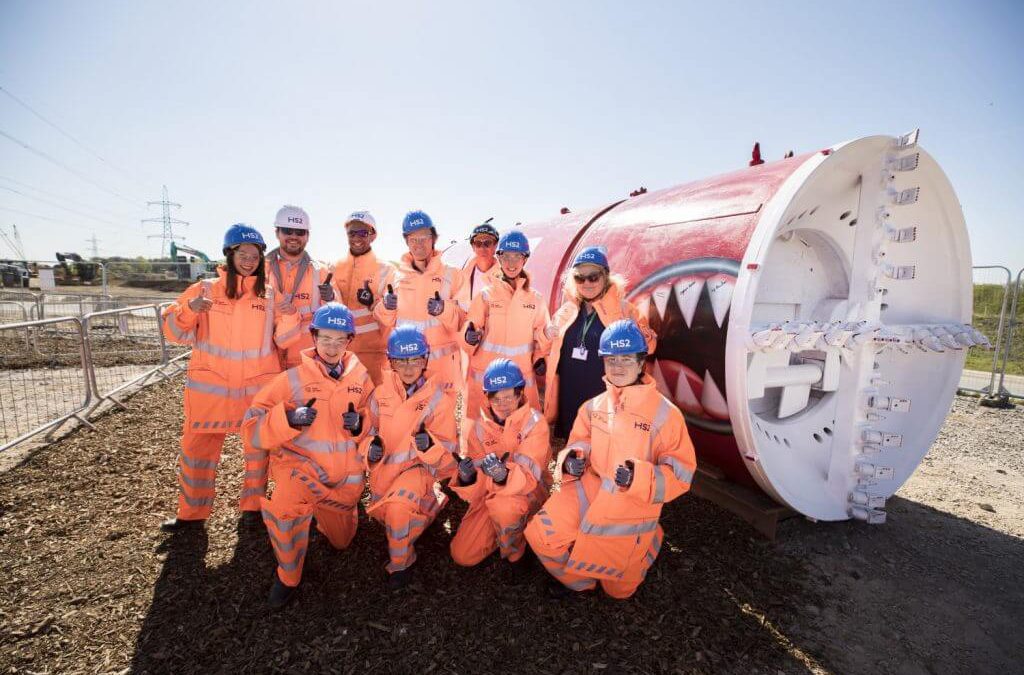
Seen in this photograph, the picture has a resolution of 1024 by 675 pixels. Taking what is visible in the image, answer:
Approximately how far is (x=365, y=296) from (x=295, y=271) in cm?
75

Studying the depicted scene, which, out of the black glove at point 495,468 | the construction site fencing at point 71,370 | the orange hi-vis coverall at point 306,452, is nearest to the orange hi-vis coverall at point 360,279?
the orange hi-vis coverall at point 306,452

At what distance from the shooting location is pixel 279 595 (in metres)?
3.18

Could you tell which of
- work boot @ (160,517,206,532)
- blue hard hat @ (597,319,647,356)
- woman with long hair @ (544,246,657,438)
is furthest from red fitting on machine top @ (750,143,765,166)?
work boot @ (160,517,206,532)

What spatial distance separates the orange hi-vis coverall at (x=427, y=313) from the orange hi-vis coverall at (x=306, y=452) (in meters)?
1.17

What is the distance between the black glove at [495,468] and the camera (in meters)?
3.32

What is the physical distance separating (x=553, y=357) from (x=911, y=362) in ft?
12.2

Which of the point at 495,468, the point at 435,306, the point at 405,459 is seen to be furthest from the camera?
the point at 435,306

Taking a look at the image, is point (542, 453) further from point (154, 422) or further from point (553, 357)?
point (154, 422)

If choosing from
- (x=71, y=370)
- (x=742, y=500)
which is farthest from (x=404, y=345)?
(x=71, y=370)

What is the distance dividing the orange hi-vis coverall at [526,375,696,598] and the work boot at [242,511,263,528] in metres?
2.47

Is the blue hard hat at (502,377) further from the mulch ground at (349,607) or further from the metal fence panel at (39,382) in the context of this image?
the metal fence panel at (39,382)

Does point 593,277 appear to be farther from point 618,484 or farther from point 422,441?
point 422,441

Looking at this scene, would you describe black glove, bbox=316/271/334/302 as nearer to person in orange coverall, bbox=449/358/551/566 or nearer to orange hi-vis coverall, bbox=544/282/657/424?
person in orange coverall, bbox=449/358/551/566

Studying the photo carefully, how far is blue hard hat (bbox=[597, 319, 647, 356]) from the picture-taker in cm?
320
